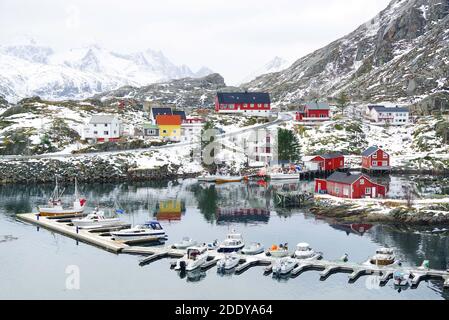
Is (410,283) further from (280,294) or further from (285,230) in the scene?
(285,230)

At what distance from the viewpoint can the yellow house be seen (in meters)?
177

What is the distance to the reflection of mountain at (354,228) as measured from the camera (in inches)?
3279

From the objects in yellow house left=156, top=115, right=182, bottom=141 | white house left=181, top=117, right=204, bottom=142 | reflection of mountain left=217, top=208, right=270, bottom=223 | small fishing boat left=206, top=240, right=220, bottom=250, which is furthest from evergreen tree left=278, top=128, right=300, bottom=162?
small fishing boat left=206, top=240, right=220, bottom=250

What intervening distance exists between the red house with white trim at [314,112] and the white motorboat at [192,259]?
411ft

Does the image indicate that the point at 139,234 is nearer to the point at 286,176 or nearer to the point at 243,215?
the point at 243,215

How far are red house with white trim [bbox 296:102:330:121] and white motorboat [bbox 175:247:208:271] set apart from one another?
411 feet

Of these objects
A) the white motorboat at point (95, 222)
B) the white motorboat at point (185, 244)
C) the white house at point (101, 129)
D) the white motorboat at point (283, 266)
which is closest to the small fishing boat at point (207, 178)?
the white house at point (101, 129)

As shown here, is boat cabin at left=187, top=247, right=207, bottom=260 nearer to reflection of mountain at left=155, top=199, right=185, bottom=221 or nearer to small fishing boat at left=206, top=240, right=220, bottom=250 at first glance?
small fishing boat at left=206, top=240, right=220, bottom=250

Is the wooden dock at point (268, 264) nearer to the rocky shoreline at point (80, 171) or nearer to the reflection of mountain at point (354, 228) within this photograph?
the reflection of mountain at point (354, 228)

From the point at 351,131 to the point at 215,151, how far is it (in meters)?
42.3

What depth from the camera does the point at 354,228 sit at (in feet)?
282

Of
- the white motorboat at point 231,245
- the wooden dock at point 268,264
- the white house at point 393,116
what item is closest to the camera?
the wooden dock at point 268,264
